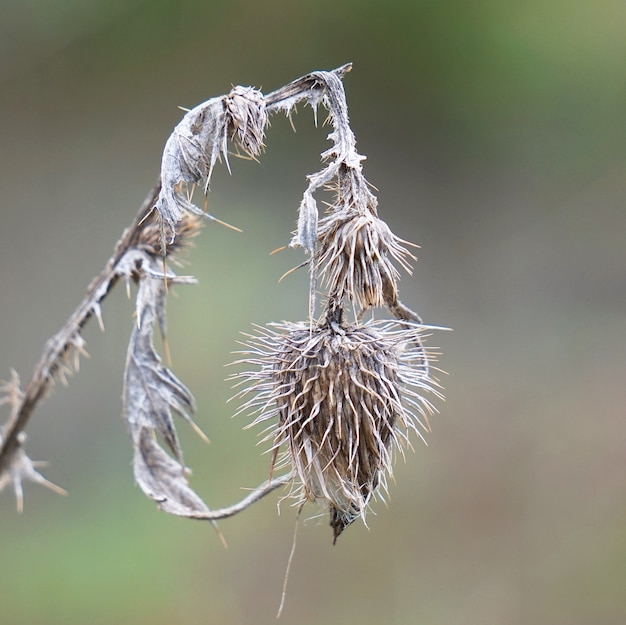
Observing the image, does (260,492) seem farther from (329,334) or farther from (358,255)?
(358,255)

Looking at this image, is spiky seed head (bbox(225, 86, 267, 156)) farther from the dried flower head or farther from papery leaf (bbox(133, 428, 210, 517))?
papery leaf (bbox(133, 428, 210, 517))

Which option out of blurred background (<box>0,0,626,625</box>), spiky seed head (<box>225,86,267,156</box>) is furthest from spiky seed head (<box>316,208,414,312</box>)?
blurred background (<box>0,0,626,625</box>)

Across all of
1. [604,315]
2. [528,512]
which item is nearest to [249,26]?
[604,315]

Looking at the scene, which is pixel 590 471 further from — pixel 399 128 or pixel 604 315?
pixel 399 128

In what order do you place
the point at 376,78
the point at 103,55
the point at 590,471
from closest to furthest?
the point at 590,471
the point at 103,55
the point at 376,78

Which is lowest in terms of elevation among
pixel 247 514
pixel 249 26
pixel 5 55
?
pixel 247 514

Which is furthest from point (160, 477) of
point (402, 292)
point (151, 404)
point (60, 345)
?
point (402, 292)
